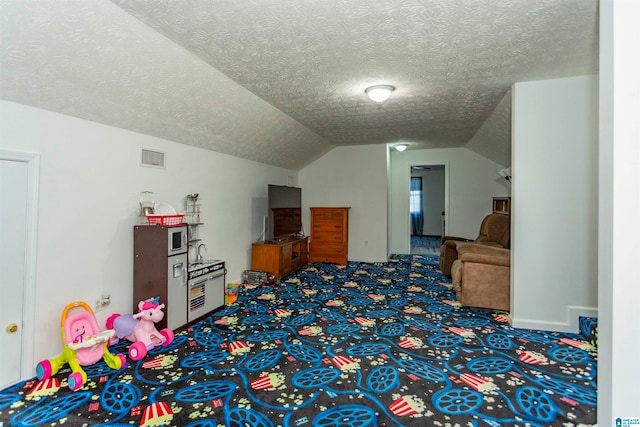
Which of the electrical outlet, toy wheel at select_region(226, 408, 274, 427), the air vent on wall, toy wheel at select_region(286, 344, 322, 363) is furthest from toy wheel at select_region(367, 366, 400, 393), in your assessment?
the air vent on wall

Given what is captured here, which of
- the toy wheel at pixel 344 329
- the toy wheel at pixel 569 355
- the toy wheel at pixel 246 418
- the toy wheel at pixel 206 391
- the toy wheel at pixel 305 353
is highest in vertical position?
the toy wheel at pixel 569 355

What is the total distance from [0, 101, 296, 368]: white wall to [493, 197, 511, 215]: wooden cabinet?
534 cm

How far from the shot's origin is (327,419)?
1.84m

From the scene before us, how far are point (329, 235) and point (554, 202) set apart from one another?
4139mm

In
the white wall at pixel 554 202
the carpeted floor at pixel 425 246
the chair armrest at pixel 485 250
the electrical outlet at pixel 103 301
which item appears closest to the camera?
the electrical outlet at pixel 103 301

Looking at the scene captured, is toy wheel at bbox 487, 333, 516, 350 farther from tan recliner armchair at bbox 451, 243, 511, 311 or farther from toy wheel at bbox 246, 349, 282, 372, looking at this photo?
toy wheel at bbox 246, 349, 282, 372

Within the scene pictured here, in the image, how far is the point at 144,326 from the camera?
2764 millimetres

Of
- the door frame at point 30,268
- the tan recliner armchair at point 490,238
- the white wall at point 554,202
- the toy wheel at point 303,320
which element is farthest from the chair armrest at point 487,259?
the door frame at point 30,268

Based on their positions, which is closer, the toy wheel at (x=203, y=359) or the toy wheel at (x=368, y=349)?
the toy wheel at (x=203, y=359)

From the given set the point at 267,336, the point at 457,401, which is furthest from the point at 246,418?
the point at 457,401

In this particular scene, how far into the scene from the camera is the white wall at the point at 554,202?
304 centimetres

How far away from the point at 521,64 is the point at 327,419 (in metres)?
3.37

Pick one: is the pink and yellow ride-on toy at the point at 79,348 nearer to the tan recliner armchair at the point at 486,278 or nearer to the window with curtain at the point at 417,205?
the tan recliner armchair at the point at 486,278

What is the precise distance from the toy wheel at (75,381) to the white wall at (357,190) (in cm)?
523
